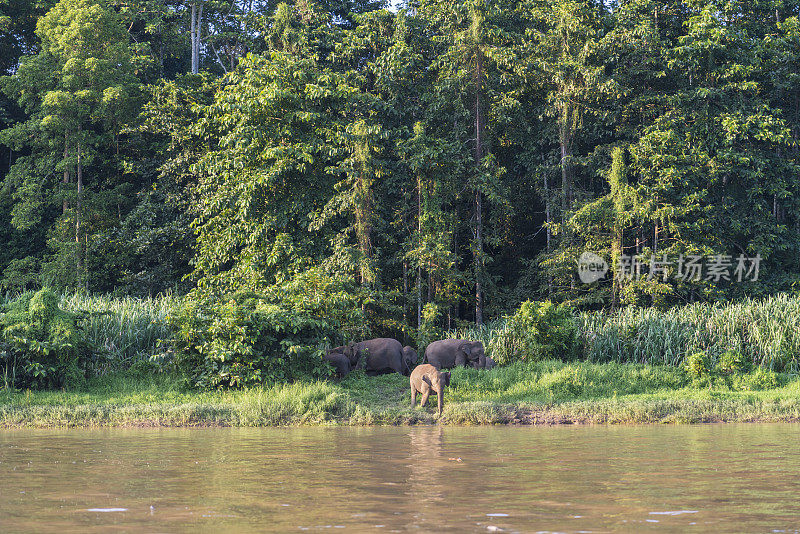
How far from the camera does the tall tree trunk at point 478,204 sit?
2286 cm

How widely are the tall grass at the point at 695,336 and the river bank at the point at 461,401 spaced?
3.86 ft

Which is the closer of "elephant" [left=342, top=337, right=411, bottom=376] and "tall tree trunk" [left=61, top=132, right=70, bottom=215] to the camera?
"elephant" [left=342, top=337, right=411, bottom=376]

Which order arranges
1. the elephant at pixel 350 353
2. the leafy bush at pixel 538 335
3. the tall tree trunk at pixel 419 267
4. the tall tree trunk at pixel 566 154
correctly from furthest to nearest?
the tall tree trunk at pixel 566 154, the tall tree trunk at pixel 419 267, the leafy bush at pixel 538 335, the elephant at pixel 350 353

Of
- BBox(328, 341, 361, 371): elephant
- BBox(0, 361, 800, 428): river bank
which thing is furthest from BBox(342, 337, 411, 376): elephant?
BBox(0, 361, 800, 428): river bank

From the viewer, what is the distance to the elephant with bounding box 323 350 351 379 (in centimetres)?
1623

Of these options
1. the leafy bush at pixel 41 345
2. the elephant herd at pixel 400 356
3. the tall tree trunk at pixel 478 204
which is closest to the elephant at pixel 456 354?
the elephant herd at pixel 400 356

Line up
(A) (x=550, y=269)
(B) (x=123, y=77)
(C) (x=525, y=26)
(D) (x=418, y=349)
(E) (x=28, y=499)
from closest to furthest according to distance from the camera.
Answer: (E) (x=28, y=499) → (D) (x=418, y=349) → (A) (x=550, y=269) → (B) (x=123, y=77) → (C) (x=525, y=26)

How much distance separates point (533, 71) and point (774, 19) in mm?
8663

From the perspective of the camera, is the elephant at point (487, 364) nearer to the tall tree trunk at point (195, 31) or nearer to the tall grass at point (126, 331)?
the tall grass at point (126, 331)

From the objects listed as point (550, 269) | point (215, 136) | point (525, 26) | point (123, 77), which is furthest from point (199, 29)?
point (550, 269)

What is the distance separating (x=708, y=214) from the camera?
23.4 metres

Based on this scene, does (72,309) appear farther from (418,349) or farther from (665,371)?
(665,371)

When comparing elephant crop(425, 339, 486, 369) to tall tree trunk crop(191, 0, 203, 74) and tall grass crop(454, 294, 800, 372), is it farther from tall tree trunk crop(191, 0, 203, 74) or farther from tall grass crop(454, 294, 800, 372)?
tall tree trunk crop(191, 0, 203, 74)

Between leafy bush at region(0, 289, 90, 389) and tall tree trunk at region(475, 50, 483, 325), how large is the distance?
34.5ft
